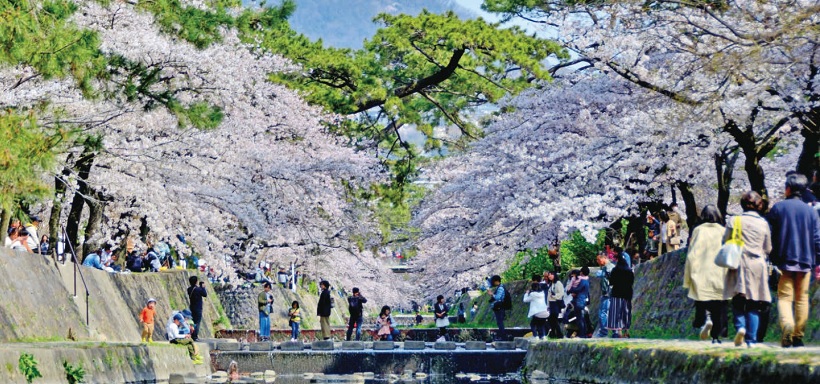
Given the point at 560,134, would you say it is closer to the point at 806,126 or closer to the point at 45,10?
the point at 806,126

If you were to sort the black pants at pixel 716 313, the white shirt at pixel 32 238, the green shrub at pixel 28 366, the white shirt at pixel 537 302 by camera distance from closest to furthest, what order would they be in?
the green shrub at pixel 28 366, the black pants at pixel 716 313, the white shirt at pixel 32 238, the white shirt at pixel 537 302

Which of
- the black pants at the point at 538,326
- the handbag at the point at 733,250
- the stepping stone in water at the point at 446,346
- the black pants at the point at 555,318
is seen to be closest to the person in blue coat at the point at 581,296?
the black pants at the point at 555,318

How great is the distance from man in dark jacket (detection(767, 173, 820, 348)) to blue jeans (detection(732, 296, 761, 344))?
→ 1.68 feet

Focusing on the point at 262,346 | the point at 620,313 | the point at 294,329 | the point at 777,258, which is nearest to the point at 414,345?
the point at 262,346

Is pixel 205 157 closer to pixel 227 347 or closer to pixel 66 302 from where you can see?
pixel 227 347

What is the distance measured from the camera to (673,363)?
44.6 ft

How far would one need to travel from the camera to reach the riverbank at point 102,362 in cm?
1445

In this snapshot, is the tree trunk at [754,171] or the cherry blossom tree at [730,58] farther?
the tree trunk at [754,171]

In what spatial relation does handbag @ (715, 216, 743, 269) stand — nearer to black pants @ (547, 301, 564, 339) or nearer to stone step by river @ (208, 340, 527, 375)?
stone step by river @ (208, 340, 527, 375)

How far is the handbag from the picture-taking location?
12188 millimetres

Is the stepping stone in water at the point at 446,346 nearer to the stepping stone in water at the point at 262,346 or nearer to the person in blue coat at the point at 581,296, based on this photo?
the person in blue coat at the point at 581,296

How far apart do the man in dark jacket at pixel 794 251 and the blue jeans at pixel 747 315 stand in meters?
0.51

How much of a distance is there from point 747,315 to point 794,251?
116 cm

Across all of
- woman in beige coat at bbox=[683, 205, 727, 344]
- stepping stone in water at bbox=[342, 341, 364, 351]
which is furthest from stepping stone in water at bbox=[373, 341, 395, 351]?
woman in beige coat at bbox=[683, 205, 727, 344]
